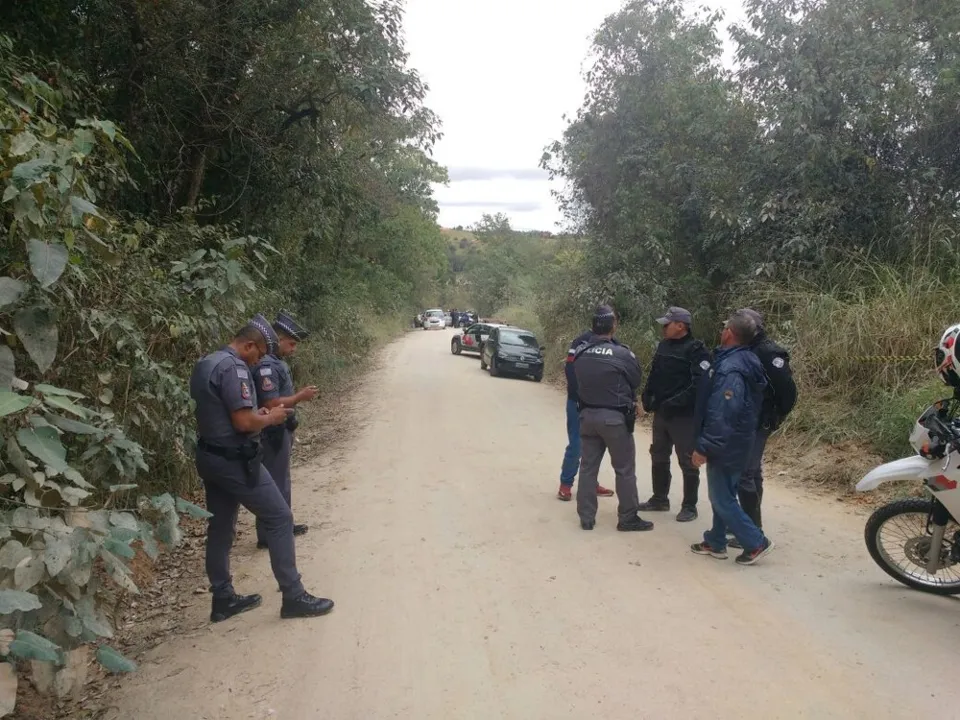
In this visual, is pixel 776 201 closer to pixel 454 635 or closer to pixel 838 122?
pixel 838 122

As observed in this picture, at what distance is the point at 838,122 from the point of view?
387 inches

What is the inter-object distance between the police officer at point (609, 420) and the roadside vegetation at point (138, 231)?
284cm

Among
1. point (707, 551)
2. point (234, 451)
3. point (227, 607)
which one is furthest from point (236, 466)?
point (707, 551)

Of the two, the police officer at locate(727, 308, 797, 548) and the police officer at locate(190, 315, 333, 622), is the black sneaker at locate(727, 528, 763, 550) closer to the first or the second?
the police officer at locate(727, 308, 797, 548)

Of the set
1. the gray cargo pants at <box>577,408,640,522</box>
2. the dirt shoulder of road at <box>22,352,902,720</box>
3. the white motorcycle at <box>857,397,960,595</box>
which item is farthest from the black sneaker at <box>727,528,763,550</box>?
the dirt shoulder of road at <box>22,352,902,720</box>

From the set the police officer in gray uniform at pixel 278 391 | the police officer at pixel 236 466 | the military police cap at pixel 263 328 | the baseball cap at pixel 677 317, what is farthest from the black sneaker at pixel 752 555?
the military police cap at pixel 263 328

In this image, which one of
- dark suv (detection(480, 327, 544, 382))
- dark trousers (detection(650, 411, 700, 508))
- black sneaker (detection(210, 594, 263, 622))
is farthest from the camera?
dark suv (detection(480, 327, 544, 382))

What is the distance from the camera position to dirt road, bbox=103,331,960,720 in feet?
10.7

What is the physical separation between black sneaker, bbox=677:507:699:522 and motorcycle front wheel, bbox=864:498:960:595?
161 cm

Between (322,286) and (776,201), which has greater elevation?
(776,201)

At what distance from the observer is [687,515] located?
5977mm

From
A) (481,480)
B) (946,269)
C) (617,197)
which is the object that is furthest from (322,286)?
(946,269)

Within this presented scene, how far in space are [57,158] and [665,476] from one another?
5.22 meters

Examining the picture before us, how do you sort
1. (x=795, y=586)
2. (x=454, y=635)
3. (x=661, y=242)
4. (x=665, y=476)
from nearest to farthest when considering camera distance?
(x=454, y=635)
(x=795, y=586)
(x=665, y=476)
(x=661, y=242)
